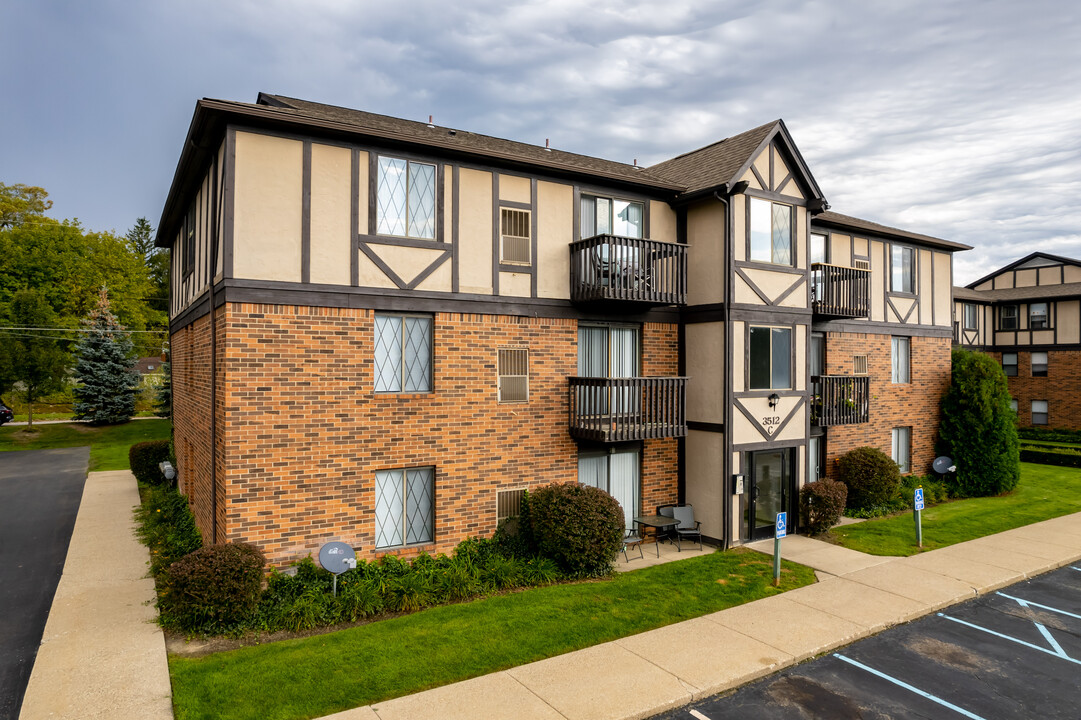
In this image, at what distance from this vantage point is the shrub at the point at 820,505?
14.6 m

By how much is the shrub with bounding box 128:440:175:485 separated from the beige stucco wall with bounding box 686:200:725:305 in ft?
55.7

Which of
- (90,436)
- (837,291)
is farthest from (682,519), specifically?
(90,436)

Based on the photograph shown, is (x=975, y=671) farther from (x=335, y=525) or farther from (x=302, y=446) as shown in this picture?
(x=302, y=446)

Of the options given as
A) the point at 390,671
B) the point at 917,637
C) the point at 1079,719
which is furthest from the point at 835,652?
the point at 390,671

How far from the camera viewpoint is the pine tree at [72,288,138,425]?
35125 millimetres

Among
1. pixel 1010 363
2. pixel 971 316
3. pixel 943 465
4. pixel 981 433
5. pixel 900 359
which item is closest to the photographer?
pixel 943 465

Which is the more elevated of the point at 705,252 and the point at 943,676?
the point at 705,252

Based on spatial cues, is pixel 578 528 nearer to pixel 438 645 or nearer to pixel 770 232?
pixel 438 645

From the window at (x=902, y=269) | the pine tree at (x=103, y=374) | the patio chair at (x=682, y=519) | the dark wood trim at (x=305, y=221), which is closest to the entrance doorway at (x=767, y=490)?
the patio chair at (x=682, y=519)

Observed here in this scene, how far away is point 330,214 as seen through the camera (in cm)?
1058

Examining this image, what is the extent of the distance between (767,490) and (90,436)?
34.9 meters

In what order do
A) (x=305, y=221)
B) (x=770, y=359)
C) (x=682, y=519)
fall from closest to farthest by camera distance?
(x=305, y=221) → (x=682, y=519) → (x=770, y=359)

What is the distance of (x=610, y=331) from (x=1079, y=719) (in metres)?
9.37

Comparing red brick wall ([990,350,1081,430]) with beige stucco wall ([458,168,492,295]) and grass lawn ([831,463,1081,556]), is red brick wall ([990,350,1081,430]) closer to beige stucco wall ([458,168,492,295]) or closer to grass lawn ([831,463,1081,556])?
grass lawn ([831,463,1081,556])
